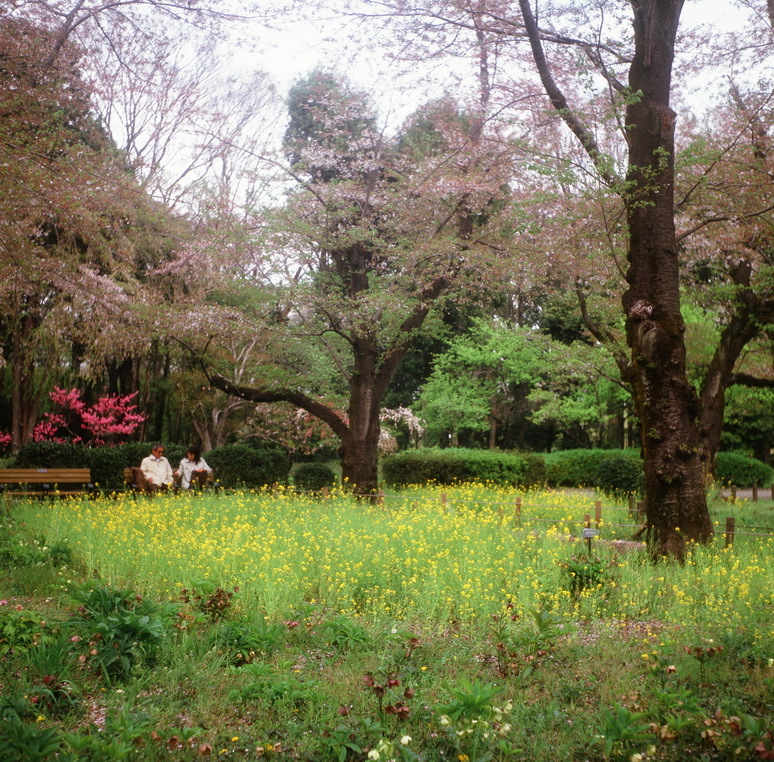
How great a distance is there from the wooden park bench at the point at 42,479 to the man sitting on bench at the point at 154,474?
133cm

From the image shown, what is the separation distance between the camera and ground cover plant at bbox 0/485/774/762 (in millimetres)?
3561

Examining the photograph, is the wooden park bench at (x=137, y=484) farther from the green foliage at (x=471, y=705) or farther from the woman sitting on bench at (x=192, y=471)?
the green foliage at (x=471, y=705)

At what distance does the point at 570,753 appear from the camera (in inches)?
143

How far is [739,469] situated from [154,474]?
19.7 metres

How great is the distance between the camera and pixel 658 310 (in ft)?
29.0

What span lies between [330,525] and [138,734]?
6.31m

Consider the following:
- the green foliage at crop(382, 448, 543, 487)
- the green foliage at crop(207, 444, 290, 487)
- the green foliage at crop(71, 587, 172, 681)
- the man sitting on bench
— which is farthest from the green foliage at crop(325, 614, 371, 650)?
the green foliage at crop(382, 448, 543, 487)

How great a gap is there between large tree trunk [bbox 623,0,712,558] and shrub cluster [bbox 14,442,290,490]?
10395 mm

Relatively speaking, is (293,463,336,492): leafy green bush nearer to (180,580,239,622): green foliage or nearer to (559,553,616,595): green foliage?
(559,553,616,595): green foliage

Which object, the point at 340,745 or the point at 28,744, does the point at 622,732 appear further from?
the point at 28,744

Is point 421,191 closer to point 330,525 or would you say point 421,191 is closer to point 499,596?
point 330,525

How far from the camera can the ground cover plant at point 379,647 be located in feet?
11.7

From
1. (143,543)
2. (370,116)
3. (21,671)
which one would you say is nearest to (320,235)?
(370,116)

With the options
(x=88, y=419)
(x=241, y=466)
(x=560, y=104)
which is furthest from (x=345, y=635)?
(x=88, y=419)
